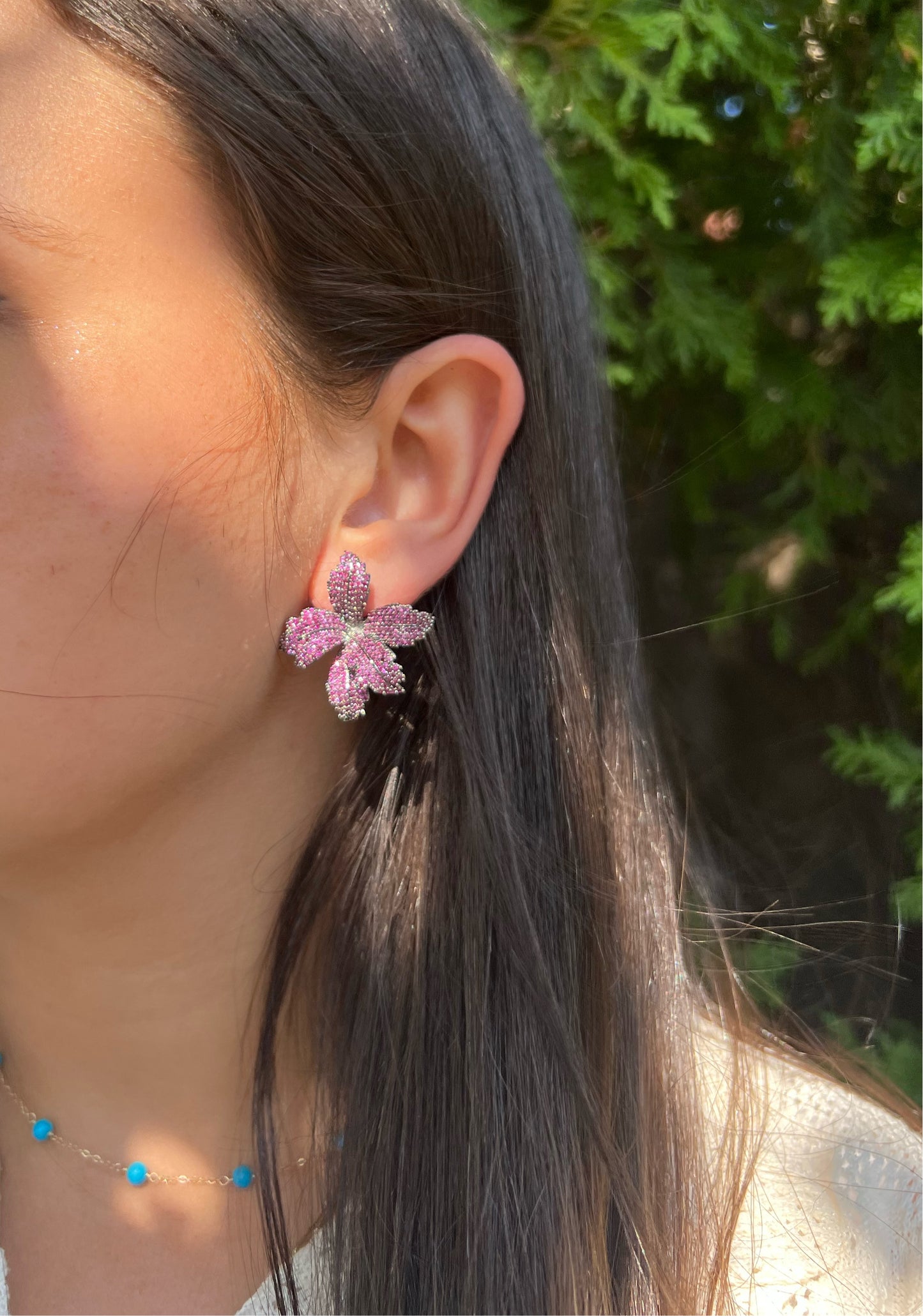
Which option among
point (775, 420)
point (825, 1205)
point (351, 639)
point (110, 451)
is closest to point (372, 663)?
point (351, 639)

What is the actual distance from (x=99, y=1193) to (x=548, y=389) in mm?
1230

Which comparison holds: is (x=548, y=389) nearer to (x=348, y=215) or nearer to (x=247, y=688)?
(x=348, y=215)

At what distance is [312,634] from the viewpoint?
1.18m

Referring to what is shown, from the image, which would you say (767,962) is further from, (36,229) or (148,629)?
(36,229)

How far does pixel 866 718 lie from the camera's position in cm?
208

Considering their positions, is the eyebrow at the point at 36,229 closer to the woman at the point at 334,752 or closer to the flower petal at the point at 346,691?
the woman at the point at 334,752

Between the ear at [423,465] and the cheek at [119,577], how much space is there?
0.35 feet

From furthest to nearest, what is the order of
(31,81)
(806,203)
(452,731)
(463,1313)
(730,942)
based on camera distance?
(806,203)
(730,942)
(452,731)
(463,1313)
(31,81)

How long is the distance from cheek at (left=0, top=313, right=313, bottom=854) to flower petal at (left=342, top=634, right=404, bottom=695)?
0.32 ft

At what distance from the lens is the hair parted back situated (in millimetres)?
1154

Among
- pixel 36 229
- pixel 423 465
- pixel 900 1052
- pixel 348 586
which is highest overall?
pixel 36 229

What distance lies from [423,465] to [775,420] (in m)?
1.06

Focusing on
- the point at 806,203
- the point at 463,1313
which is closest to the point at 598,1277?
the point at 463,1313

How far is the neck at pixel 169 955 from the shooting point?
4.19ft
